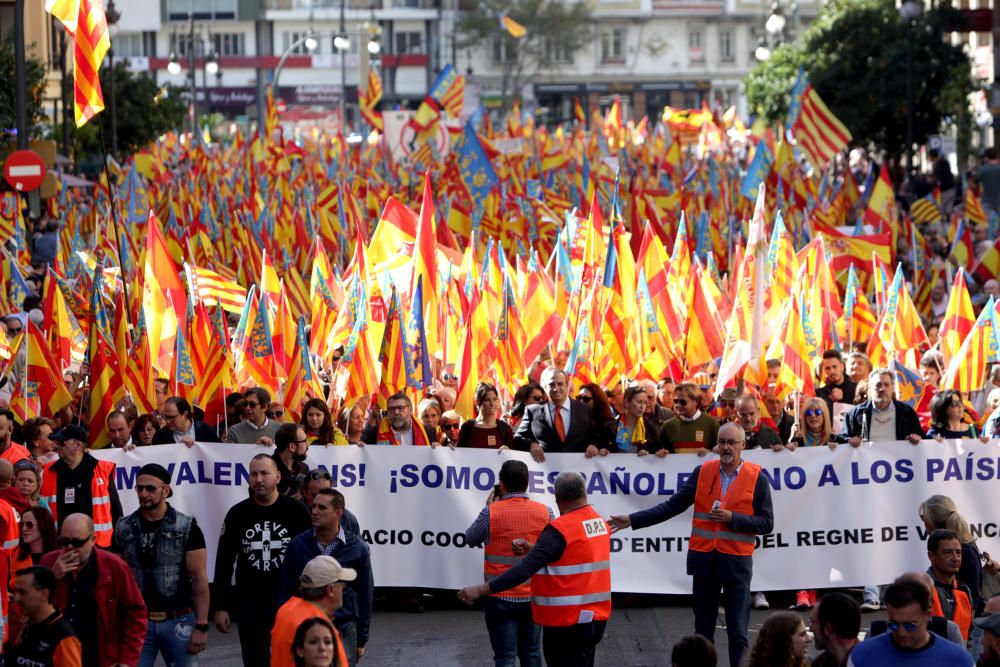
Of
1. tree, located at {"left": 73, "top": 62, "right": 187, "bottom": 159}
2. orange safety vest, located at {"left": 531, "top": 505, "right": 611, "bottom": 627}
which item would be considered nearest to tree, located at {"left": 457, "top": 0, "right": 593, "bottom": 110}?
tree, located at {"left": 73, "top": 62, "right": 187, "bottom": 159}

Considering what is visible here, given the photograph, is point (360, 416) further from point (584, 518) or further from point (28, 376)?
point (584, 518)

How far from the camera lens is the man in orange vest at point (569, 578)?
8.51 meters

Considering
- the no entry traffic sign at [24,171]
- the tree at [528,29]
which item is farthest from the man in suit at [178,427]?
the tree at [528,29]

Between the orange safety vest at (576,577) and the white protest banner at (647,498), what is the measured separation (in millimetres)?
2462

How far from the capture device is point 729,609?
31.3ft

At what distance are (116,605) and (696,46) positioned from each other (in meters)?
107

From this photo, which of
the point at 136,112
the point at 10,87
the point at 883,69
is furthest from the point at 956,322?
the point at 136,112

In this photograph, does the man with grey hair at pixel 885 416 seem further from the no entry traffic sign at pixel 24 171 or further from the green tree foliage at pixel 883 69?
the green tree foliage at pixel 883 69

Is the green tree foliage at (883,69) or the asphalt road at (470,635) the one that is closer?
the asphalt road at (470,635)

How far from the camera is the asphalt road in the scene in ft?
33.5

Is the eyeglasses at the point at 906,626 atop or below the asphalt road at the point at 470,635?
atop

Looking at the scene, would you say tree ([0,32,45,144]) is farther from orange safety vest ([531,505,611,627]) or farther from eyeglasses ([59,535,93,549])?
eyeglasses ([59,535,93,549])

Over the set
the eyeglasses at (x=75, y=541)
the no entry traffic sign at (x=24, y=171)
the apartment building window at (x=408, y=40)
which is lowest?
the eyeglasses at (x=75, y=541)

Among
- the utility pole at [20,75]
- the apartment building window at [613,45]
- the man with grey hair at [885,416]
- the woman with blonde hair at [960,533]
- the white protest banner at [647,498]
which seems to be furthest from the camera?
the apartment building window at [613,45]
